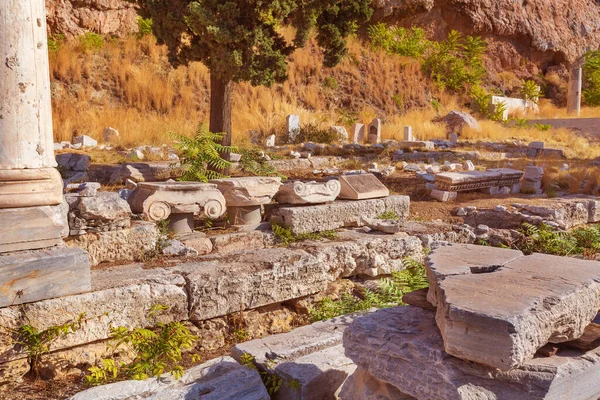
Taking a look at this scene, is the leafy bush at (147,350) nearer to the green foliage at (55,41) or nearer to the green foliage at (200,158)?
the green foliage at (200,158)

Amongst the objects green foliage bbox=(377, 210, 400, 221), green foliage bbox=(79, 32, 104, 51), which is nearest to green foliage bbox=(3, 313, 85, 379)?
green foliage bbox=(377, 210, 400, 221)

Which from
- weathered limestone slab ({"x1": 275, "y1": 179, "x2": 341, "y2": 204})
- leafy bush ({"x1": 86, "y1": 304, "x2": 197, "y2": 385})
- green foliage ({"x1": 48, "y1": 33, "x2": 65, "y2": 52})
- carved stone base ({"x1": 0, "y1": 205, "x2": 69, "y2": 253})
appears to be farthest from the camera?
green foliage ({"x1": 48, "y1": 33, "x2": 65, "y2": 52})

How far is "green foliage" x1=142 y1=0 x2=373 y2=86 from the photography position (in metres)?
8.51

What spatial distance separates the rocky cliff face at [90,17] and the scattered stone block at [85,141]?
7.58 meters

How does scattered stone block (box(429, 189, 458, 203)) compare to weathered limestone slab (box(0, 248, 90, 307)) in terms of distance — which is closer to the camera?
weathered limestone slab (box(0, 248, 90, 307))

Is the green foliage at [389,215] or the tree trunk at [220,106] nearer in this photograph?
the green foliage at [389,215]

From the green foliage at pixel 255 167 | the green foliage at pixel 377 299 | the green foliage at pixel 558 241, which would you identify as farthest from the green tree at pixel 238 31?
the green foliage at pixel 377 299

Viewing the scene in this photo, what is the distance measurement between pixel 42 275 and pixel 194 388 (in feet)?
4.91

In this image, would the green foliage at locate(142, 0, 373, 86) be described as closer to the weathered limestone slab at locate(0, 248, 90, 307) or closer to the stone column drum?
the stone column drum

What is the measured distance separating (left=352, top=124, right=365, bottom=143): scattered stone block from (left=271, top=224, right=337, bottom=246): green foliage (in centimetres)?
1010

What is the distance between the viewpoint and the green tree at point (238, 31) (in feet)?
28.0

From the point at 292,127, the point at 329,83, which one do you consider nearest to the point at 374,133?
the point at 292,127

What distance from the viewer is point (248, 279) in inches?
180

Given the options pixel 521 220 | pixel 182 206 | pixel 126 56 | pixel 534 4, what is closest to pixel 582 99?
pixel 534 4
